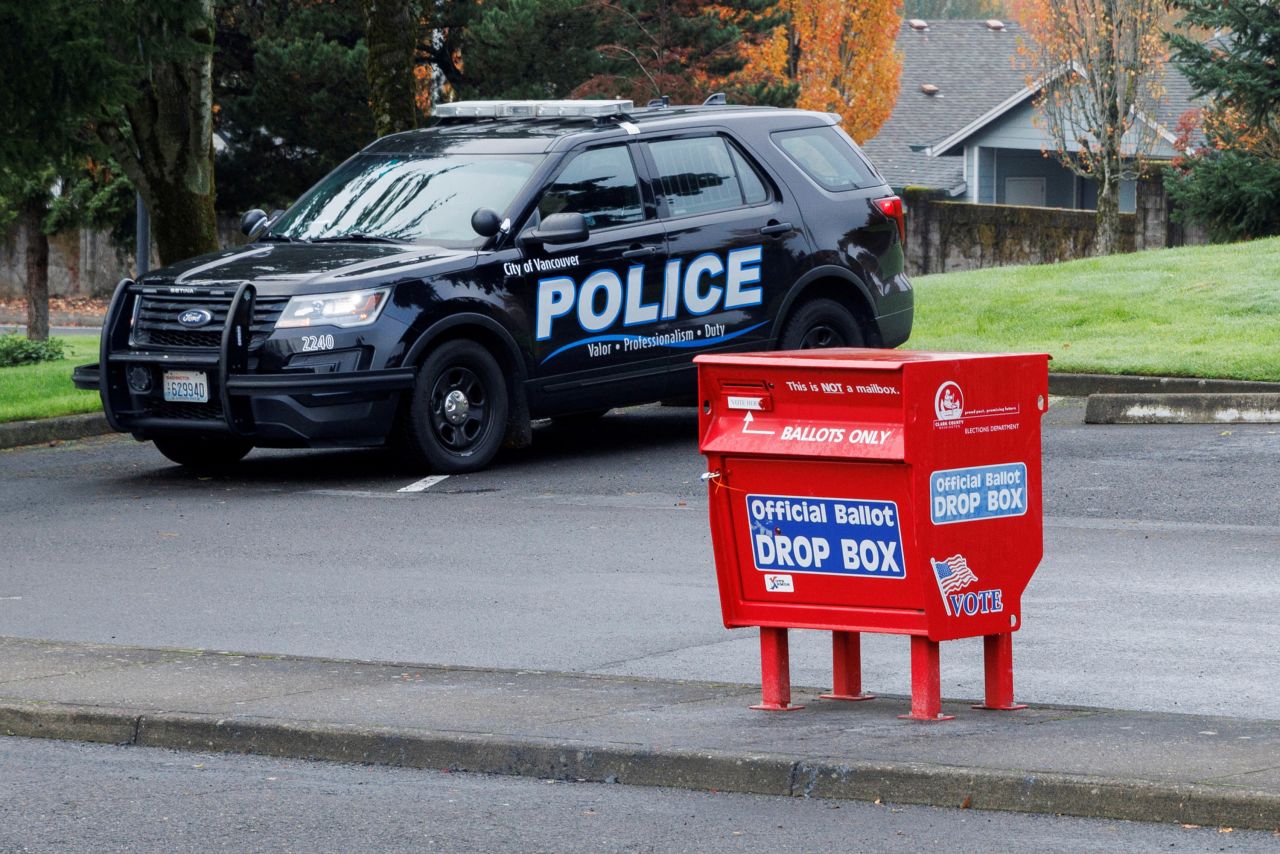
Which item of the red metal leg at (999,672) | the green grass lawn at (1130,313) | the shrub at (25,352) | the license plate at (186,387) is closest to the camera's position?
the red metal leg at (999,672)

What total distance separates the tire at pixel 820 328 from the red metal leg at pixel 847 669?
23.2 feet

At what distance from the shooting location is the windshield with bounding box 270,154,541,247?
1288 centimetres

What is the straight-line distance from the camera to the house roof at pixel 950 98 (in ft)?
148

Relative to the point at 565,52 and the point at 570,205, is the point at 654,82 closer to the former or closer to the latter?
the point at 565,52

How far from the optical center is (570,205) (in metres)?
13.0

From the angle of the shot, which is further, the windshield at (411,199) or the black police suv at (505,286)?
the windshield at (411,199)

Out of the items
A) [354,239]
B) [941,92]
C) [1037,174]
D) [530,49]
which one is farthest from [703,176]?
[941,92]

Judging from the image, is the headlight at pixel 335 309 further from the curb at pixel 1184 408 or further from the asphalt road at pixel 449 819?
the asphalt road at pixel 449 819

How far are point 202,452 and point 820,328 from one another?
410cm

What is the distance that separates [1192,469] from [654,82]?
19.4m

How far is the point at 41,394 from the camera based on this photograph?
1677 centimetres

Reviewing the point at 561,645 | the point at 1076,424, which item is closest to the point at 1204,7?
the point at 1076,424

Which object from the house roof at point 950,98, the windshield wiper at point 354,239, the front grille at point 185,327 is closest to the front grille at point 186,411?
the front grille at point 185,327

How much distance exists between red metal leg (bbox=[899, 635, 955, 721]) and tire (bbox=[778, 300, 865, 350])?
7.46 meters
